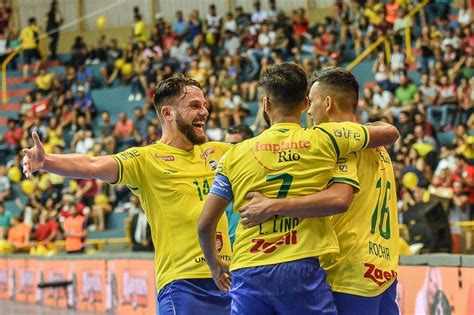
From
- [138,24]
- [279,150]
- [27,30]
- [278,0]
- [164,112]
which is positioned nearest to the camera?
[279,150]

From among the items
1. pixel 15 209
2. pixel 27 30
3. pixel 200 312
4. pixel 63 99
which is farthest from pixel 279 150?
pixel 27 30

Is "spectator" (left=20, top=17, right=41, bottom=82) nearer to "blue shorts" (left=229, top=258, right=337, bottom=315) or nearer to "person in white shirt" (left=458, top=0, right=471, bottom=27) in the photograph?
"person in white shirt" (left=458, top=0, right=471, bottom=27)

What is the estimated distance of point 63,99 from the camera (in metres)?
27.9

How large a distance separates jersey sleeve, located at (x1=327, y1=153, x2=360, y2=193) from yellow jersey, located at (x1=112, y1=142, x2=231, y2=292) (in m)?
1.31

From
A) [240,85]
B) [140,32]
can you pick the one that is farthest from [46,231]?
[140,32]

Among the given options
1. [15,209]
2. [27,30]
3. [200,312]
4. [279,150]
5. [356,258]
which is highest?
[27,30]

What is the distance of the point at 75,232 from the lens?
2116cm

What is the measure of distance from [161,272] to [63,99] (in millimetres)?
22118

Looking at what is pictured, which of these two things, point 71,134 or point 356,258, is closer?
point 356,258

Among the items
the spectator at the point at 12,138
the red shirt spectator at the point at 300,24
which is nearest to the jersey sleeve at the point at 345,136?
the red shirt spectator at the point at 300,24

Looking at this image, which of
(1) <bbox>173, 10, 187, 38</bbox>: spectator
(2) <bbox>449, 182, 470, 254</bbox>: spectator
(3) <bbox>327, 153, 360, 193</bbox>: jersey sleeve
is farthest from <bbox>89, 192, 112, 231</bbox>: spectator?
(3) <bbox>327, 153, 360, 193</bbox>: jersey sleeve

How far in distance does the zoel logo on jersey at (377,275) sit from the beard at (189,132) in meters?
1.51

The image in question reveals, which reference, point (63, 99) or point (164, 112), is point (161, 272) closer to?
point (164, 112)

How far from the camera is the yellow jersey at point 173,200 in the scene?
6.24 metres
